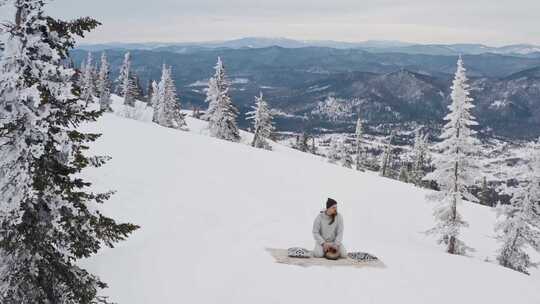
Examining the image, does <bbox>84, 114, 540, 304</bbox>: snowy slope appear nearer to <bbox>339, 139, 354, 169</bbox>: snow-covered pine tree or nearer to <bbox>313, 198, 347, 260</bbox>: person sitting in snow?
<bbox>313, 198, 347, 260</bbox>: person sitting in snow

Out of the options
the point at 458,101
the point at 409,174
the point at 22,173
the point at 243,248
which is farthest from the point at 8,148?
the point at 409,174

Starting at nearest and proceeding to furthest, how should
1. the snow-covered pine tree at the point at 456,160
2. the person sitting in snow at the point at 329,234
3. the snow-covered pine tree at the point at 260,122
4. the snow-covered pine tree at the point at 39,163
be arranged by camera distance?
the snow-covered pine tree at the point at 39,163, the person sitting in snow at the point at 329,234, the snow-covered pine tree at the point at 456,160, the snow-covered pine tree at the point at 260,122

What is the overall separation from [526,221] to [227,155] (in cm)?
2098

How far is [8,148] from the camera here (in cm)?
751

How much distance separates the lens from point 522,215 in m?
30.7

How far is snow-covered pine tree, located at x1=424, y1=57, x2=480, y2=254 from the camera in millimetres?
28594

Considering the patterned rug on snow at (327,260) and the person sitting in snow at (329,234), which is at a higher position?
the person sitting in snow at (329,234)

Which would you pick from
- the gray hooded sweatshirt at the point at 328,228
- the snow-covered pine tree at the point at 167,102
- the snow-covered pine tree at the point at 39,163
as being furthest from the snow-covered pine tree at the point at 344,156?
the snow-covered pine tree at the point at 39,163

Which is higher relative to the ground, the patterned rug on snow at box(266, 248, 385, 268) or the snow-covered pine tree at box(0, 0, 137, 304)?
the snow-covered pine tree at box(0, 0, 137, 304)

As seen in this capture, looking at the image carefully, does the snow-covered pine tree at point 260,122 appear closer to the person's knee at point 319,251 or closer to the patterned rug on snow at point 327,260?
the patterned rug on snow at point 327,260

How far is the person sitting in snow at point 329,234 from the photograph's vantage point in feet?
49.3

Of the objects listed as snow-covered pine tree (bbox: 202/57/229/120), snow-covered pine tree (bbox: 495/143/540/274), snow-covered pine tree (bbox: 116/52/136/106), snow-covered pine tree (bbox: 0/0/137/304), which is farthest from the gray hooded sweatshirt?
snow-covered pine tree (bbox: 116/52/136/106)

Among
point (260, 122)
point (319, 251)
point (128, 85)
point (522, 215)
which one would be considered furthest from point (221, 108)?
point (128, 85)

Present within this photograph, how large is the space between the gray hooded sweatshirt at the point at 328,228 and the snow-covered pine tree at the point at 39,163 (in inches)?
318
